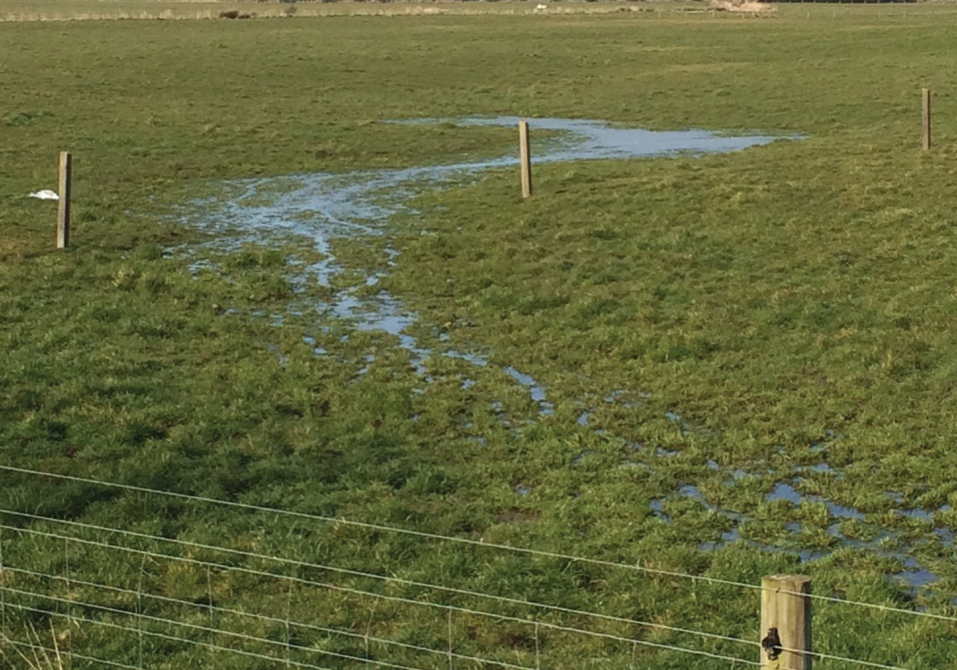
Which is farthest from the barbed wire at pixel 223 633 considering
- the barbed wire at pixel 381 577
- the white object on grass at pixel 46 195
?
the white object on grass at pixel 46 195

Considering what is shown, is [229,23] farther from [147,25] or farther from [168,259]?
[168,259]

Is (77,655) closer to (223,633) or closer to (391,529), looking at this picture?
(223,633)

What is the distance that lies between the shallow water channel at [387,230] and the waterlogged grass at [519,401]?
4.3 inches

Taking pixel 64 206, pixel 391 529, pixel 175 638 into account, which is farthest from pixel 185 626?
pixel 64 206

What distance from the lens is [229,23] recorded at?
281 feet

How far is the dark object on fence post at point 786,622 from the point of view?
15.0 feet

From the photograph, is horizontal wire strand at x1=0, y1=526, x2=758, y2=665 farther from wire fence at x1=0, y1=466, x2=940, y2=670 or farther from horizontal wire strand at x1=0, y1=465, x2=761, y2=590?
horizontal wire strand at x1=0, y1=465, x2=761, y2=590

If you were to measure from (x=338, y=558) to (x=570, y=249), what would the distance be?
35.7 feet

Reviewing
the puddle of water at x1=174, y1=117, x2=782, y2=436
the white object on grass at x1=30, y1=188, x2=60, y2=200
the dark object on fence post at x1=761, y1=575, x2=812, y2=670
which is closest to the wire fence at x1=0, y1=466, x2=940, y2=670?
the dark object on fence post at x1=761, y1=575, x2=812, y2=670

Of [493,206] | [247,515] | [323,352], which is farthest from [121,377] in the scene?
[493,206]

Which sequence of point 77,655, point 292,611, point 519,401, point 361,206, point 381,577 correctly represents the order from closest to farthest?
point 77,655 < point 292,611 < point 381,577 < point 519,401 < point 361,206

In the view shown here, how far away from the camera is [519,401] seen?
1231 cm

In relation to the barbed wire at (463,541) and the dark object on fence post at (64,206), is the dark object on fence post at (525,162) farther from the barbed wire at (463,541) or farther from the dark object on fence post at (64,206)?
the barbed wire at (463,541)

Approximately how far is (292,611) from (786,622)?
169 inches
